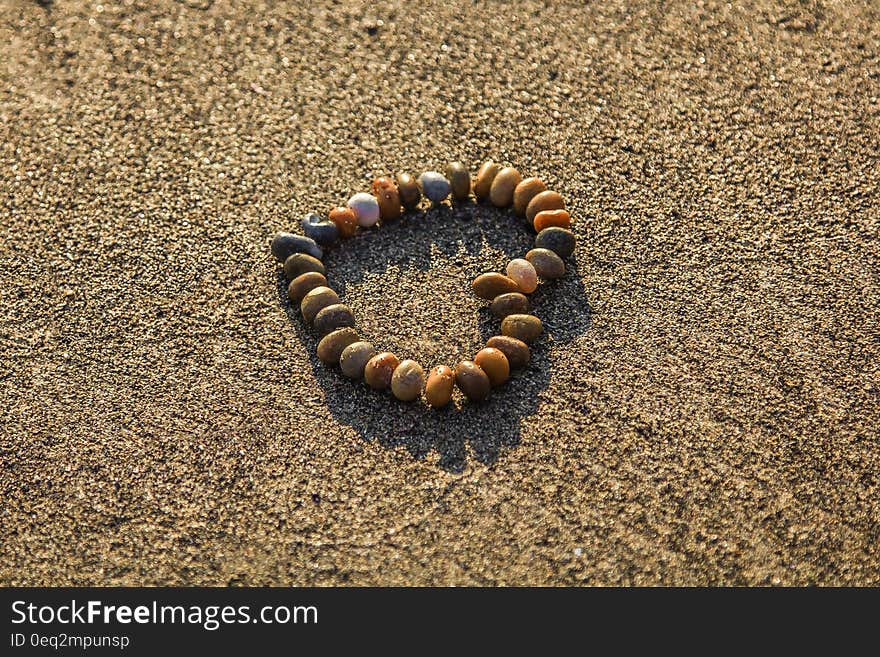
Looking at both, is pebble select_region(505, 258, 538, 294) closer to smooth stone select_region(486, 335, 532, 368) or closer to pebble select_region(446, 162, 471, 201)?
smooth stone select_region(486, 335, 532, 368)

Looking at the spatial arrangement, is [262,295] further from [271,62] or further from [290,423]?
[271,62]

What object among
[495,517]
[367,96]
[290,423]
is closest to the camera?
[495,517]

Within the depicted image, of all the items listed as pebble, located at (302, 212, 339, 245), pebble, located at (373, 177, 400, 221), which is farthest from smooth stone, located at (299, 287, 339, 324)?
pebble, located at (373, 177, 400, 221)

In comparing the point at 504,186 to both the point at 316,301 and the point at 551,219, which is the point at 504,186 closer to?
the point at 551,219

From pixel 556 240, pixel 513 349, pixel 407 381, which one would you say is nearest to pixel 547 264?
pixel 556 240

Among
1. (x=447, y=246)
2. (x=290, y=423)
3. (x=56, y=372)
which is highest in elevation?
(x=447, y=246)

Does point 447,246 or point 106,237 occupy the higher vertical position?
point 447,246

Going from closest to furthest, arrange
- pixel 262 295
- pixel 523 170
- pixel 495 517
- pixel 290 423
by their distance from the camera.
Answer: pixel 495 517
pixel 290 423
pixel 262 295
pixel 523 170

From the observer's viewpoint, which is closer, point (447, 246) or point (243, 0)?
point (447, 246)

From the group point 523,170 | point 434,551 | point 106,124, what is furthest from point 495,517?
point 106,124
